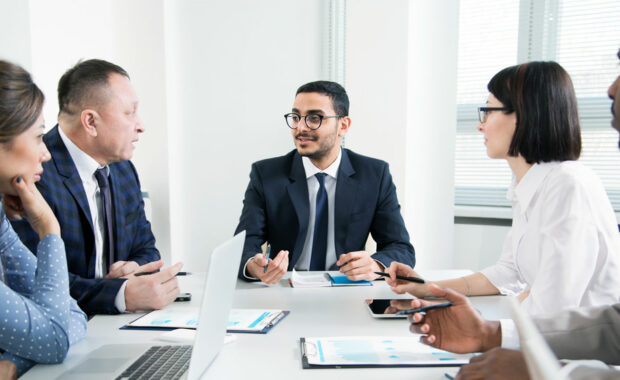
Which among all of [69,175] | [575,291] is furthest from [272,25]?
[575,291]

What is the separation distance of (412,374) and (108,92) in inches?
A: 69.9

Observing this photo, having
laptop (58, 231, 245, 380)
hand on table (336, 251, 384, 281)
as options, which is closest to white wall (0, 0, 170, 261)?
hand on table (336, 251, 384, 281)

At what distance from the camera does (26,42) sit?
2.93 meters

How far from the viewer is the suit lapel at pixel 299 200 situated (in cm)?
244

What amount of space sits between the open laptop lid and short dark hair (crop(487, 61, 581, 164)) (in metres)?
1.13

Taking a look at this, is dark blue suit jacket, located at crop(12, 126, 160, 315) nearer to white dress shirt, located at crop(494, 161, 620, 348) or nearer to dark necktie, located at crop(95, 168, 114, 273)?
dark necktie, located at crop(95, 168, 114, 273)

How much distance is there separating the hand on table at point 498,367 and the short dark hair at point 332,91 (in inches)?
75.1

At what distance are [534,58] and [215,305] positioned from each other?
140 inches

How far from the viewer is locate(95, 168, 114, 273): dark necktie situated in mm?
2098

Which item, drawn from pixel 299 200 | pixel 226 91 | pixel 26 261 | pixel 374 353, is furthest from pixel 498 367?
pixel 226 91

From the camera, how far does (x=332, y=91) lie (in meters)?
2.72

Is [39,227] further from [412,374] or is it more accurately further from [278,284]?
[412,374]

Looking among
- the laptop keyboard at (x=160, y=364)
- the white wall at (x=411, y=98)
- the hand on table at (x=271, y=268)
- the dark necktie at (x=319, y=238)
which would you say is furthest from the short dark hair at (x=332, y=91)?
the laptop keyboard at (x=160, y=364)

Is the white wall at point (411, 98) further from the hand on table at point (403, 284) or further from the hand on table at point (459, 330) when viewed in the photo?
the hand on table at point (459, 330)
